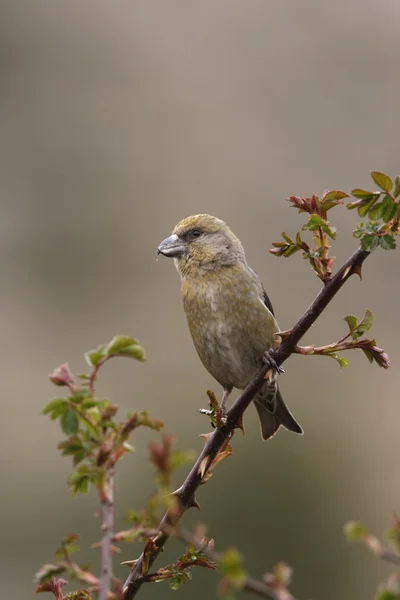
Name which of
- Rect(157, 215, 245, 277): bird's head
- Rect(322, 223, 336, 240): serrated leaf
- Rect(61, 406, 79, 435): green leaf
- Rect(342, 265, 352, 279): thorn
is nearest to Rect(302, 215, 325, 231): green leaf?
Rect(322, 223, 336, 240): serrated leaf

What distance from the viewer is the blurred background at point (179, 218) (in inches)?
422

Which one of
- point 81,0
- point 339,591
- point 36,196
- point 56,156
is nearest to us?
point 339,591

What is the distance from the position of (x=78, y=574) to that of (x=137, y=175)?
2827cm

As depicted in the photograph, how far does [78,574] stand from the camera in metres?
1.49

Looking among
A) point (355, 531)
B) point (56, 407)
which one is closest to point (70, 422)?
point (56, 407)

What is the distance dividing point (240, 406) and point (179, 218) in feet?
78.2

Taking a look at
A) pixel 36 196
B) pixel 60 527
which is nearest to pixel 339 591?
pixel 60 527

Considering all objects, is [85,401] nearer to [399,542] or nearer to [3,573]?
[399,542]

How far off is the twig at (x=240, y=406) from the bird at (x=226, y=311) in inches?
94.9

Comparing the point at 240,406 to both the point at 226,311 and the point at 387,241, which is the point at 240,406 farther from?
the point at 226,311

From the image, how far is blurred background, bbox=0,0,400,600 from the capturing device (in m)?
10.7

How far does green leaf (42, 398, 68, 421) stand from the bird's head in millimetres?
3619

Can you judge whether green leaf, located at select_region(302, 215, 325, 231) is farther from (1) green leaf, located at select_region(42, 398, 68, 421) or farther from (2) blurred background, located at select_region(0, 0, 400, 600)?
(2) blurred background, located at select_region(0, 0, 400, 600)

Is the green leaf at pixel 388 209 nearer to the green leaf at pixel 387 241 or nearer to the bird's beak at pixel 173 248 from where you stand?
the green leaf at pixel 387 241
